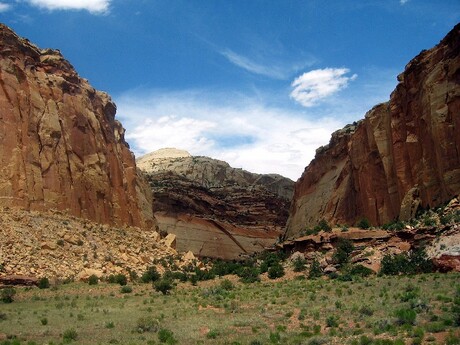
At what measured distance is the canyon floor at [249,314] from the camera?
1689cm

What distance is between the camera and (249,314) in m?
23.5

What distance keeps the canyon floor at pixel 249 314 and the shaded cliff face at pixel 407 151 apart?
13.7 meters

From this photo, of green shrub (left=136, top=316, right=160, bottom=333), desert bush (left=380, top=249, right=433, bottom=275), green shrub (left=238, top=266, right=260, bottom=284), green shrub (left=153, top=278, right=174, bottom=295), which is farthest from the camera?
green shrub (left=238, top=266, right=260, bottom=284)

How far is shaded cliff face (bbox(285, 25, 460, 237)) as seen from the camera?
40094 mm

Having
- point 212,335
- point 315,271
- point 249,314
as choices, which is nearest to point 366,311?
point 249,314

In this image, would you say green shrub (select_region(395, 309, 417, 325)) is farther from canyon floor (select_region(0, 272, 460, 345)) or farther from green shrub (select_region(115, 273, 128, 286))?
green shrub (select_region(115, 273, 128, 286))

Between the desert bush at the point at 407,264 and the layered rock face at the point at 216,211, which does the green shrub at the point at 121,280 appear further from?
the layered rock face at the point at 216,211

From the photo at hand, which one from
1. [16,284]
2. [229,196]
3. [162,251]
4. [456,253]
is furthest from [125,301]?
[229,196]

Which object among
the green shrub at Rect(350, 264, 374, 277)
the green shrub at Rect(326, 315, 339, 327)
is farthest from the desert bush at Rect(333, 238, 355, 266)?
the green shrub at Rect(326, 315, 339, 327)

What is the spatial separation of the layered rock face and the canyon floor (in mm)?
46459

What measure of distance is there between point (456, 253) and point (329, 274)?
340 inches

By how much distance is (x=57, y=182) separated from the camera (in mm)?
44281

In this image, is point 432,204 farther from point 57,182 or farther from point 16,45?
point 16,45

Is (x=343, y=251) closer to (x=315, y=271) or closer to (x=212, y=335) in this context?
(x=315, y=271)
